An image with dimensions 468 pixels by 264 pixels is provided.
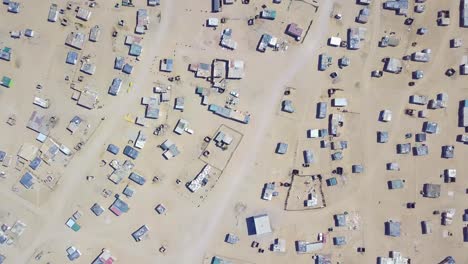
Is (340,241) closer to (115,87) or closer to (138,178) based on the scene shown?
(138,178)

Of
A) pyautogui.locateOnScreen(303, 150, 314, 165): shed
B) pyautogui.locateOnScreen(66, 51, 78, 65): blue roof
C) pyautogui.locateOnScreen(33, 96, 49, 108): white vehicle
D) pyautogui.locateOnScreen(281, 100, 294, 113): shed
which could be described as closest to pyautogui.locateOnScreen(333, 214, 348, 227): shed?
pyautogui.locateOnScreen(303, 150, 314, 165): shed

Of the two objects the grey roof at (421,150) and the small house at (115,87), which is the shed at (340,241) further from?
the small house at (115,87)

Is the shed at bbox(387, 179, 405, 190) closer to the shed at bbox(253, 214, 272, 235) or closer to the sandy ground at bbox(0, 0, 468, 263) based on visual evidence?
the sandy ground at bbox(0, 0, 468, 263)

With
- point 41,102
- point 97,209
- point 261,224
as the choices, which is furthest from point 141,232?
point 41,102

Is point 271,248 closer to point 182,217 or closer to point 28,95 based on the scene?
point 182,217

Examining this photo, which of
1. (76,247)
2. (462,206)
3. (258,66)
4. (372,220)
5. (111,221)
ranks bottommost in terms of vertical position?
(76,247)

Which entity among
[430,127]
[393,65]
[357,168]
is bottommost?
[357,168]

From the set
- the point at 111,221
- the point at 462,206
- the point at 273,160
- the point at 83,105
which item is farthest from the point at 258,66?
the point at 462,206

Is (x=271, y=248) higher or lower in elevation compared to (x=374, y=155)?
lower

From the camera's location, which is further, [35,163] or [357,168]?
[35,163]
